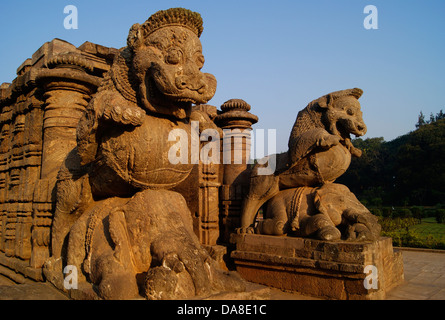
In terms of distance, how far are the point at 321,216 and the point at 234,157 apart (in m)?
1.98

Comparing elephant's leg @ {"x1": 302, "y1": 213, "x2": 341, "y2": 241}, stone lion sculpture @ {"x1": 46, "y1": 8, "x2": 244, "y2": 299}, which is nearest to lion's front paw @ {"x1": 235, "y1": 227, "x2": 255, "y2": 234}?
elephant's leg @ {"x1": 302, "y1": 213, "x2": 341, "y2": 241}

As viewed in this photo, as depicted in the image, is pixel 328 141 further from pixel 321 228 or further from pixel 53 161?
pixel 53 161

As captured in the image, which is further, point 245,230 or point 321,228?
point 245,230

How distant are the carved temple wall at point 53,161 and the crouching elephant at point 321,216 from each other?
34.6 inches

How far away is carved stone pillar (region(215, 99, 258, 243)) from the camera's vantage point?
5113 millimetres

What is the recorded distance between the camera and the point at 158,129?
10.3ft

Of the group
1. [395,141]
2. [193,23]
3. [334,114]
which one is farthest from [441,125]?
[193,23]

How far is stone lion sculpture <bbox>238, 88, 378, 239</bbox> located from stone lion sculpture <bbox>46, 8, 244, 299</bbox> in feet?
5.28

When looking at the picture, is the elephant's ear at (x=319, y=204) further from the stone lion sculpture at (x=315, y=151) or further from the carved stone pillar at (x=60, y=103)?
the carved stone pillar at (x=60, y=103)

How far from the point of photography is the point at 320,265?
357 centimetres

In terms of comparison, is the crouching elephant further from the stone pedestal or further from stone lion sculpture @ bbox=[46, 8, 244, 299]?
stone lion sculpture @ bbox=[46, 8, 244, 299]

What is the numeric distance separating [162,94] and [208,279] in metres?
1.70

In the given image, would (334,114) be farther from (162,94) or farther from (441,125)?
(441,125)

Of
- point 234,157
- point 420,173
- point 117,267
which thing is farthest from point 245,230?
point 420,173
